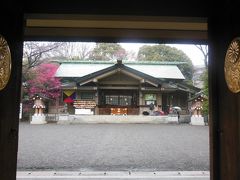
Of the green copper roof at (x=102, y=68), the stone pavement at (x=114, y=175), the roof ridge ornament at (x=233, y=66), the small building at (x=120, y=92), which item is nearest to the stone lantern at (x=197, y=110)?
the small building at (x=120, y=92)

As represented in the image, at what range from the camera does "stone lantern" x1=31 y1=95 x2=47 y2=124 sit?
62.4ft

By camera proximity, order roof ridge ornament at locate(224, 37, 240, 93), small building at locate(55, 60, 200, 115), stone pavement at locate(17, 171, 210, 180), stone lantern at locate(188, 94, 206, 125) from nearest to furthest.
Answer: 1. roof ridge ornament at locate(224, 37, 240, 93)
2. stone pavement at locate(17, 171, 210, 180)
3. stone lantern at locate(188, 94, 206, 125)
4. small building at locate(55, 60, 200, 115)

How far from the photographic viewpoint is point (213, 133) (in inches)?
108

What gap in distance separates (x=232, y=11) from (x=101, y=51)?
32218mm

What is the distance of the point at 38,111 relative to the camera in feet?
64.2

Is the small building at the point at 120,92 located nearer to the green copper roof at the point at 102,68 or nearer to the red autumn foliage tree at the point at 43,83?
the red autumn foliage tree at the point at 43,83

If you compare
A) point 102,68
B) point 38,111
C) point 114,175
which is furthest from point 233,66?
point 102,68

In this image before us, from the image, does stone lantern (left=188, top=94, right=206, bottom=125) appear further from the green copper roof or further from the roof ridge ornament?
the roof ridge ornament

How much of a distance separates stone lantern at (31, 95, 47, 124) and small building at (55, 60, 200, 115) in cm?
230

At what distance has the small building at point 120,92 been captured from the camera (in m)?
21.2

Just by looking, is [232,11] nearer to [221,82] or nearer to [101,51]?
[221,82]

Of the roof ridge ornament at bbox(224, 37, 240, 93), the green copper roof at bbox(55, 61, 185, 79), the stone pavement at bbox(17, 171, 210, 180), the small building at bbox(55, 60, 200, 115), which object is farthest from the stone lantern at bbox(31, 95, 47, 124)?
the roof ridge ornament at bbox(224, 37, 240, 93)

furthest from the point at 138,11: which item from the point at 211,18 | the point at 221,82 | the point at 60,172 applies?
the point at 60,172

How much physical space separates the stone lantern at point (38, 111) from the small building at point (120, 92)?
2.30 m
